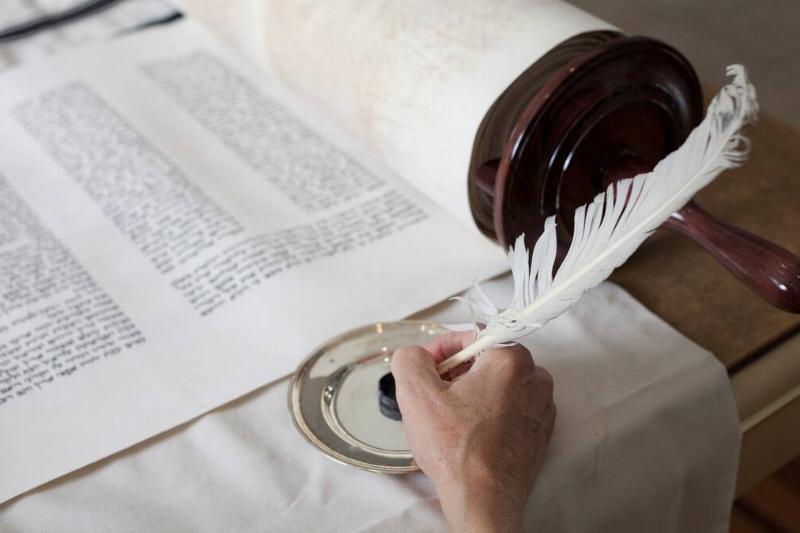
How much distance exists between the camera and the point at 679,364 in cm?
74

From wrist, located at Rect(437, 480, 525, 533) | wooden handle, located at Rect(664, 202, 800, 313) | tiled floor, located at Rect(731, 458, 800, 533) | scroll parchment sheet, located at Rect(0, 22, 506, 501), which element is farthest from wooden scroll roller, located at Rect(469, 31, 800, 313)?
tiled floor, located at Rect(731, 458, 800, 533)

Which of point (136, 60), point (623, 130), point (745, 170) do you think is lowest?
point (136, 60)

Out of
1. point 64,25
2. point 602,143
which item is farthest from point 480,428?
point 64,25

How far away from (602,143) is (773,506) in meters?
0.77

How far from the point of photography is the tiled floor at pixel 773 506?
130 cm

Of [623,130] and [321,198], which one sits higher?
[623,130]

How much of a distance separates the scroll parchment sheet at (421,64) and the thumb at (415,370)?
239 mm

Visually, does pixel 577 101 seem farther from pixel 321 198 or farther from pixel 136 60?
pixel 136 60

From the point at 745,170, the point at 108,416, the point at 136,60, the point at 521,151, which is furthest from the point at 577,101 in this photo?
the point at 136,60

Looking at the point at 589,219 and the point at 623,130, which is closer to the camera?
the point at 589,219

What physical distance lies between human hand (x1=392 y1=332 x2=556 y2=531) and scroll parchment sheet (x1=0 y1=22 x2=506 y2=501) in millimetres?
163

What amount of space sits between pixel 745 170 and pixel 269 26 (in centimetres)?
55

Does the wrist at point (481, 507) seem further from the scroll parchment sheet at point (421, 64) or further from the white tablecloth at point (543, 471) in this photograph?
the scroll parchment sheet at point (421, 64)

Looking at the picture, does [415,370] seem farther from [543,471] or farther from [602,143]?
[602,143]
